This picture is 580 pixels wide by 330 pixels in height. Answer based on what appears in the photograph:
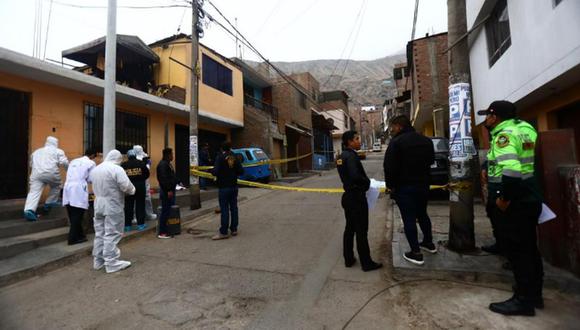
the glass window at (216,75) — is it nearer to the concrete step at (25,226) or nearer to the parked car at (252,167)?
the parked car at (252,167)

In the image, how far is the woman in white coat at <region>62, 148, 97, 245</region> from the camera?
4.97 meters

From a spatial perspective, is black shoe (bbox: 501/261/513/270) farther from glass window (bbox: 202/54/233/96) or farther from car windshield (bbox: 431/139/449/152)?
glass window (bbox: 202/54/233/96)

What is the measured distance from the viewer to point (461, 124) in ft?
12.7

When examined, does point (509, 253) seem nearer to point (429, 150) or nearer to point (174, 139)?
point (429, 150)

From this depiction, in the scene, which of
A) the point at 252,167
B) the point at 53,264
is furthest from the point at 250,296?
the point at 252,167

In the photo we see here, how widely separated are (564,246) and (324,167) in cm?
2167

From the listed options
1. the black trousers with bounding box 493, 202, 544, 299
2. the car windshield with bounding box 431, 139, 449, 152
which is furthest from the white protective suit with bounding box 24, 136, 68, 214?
the car windshield with bounding box 431, 139, 449, 152

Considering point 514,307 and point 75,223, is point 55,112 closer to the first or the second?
point 75,223

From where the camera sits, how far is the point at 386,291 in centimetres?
315

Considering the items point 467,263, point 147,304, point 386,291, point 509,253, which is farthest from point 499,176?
point 147,304

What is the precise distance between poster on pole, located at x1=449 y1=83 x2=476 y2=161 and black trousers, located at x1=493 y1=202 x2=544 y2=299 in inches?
51.1

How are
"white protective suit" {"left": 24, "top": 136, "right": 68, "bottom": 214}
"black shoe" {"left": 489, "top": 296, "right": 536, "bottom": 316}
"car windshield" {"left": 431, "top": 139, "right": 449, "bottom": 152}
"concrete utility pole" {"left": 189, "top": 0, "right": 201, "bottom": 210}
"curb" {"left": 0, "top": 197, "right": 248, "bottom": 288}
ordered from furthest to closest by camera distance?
1. "concrete utility pole" {"left": 189, "top": 0, "right": 201, "bottom": 210}
2. "car windshield" {"left": 431, "top": 139, "right": 449, "bottom": 152}
3. "white protective suit" {"left": 24, "top": 136, "right": 68, "bottom": 214}
4. "curb" {"left": 0, "top": 197, "right": 248, "bottom": 288}
5. "black shoe" {"left": 489, "top": 296, "right": 536, "bottom": 316}

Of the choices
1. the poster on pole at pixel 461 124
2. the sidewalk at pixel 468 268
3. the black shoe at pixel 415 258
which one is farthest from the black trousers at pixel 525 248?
the poster on pole at pixel 461 124

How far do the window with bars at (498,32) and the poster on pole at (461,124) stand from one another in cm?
443
